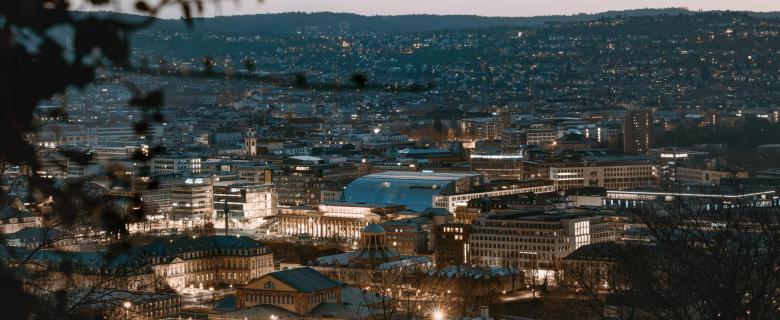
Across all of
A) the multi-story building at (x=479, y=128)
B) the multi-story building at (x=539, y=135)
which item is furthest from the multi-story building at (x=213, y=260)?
the multi-story building at (x=479, y=128)

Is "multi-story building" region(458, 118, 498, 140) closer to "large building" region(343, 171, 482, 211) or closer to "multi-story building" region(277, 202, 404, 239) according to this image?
"large building" region(343, 171, 482, 211)

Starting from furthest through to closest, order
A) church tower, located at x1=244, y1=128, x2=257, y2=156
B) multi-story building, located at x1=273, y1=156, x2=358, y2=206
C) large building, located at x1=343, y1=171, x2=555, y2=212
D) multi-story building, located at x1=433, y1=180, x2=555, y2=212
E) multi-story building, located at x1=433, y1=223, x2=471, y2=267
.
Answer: church tower, located at x1=244, y1=128, x2=257, y2=156
multi-story building, located at x1=273, y1=156, x2=358, y2=206
large building, located at x1=343, y1=171, x2=555, y2=212
multi-story building, located at x1=433, y1=180, x2=555, y2=212
multi-story building, located at x1=433, y1=223, x2=471, y2=267

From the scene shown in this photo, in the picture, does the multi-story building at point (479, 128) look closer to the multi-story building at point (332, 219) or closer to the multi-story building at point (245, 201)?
the multi-story building at point (245, 201)

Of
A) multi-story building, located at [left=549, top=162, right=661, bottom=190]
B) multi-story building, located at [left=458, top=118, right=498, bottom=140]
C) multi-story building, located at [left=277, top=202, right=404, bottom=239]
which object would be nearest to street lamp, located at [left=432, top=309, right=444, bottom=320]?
multi-story building, located at [left=277, top=202, right=404, bottom=239]

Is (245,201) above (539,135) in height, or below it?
above

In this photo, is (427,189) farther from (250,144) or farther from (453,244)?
(250,144)

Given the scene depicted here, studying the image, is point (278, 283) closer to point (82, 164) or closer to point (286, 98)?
point (82, 164)

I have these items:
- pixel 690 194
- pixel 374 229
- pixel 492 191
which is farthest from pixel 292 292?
pixel 492 191
